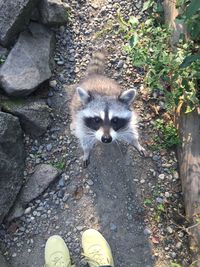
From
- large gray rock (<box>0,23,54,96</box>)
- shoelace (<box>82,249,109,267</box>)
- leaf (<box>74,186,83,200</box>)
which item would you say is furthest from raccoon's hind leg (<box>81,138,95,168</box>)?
shoelace (<box>82,249,109,267</box>)

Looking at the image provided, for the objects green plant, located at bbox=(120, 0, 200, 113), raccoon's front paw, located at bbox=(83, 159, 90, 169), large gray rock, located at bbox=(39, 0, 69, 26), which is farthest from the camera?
large gray rock, located at bbox=(39, 0, 69, 26)

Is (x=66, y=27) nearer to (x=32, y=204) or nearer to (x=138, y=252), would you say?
(x=32, y=204)

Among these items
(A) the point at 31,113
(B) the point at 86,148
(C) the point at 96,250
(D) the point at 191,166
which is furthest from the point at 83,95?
(C) the point at 96,250

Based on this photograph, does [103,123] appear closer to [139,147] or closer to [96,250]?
[139,147]

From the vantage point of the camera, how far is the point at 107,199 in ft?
14.6

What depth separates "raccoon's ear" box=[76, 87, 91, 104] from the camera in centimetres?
421

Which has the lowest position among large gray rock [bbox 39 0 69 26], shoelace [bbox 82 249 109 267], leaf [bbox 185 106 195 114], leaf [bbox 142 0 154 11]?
shoelace [bbox 82 249 109 267]

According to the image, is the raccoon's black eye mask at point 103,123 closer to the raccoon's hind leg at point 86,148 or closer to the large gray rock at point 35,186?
the raccoon's hind leg at point 86,148

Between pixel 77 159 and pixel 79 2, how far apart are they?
6.72ft

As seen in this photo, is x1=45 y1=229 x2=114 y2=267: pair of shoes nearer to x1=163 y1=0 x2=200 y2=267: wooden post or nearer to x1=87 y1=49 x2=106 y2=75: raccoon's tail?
x1=163 y1=0 x2=200 y2=267: wooden post

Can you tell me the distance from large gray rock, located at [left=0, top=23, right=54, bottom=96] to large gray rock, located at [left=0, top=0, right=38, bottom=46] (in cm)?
17

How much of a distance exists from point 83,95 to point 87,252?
4.93 feet

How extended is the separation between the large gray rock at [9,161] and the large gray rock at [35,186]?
92 mm

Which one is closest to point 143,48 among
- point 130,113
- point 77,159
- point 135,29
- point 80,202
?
point 135,29
